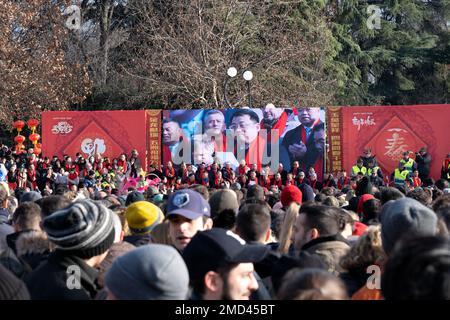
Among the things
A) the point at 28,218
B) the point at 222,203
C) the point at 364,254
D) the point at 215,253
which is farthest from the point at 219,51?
the point at 215,253

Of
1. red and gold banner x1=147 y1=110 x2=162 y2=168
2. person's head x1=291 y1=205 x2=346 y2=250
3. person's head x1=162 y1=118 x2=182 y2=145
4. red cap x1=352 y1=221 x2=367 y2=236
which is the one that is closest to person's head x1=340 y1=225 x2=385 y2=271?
person's head x1=291 y1=205 x2=346 y2=250

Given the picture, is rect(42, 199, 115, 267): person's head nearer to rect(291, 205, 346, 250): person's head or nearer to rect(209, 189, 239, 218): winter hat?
rect(291, 205, 346, 250): person's head

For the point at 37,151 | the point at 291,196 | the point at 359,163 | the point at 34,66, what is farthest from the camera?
the point at 34,66

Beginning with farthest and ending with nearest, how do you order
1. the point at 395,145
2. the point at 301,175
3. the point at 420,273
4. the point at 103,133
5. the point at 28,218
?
the point at 103,133 < the point at 395,145 < the point at 301,175 < the point at 28,218 < the point at 420,273

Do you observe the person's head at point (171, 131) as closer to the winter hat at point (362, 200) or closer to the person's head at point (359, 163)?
the person's head at point (359, 163)

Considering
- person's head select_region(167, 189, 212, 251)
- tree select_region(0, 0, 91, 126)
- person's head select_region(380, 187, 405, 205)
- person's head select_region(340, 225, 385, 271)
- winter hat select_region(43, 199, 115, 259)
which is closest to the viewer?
winter hat select_region(43, 199, 115, 259)

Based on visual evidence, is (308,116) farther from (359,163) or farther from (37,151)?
(37,151)

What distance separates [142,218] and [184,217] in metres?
0.87

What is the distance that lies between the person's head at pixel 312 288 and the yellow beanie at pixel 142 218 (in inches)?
133

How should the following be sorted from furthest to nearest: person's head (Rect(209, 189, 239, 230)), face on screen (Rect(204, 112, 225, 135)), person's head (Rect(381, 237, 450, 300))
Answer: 1. face on screen (Rect(204, 112, 225, 135))
2. person's head (Rect(209, 189, 239, 230))
3. person's head (Rect(381, 237, 450, 300))

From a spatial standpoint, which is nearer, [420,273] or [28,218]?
[420,273]

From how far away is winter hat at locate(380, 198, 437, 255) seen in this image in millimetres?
4586

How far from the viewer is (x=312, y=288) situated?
3.17m

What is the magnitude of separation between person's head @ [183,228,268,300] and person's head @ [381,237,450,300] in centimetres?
124
